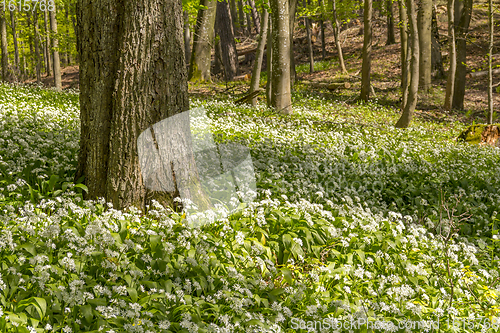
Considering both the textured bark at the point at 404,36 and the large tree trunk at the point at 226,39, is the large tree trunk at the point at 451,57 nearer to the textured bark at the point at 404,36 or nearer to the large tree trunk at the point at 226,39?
the textured bark at the point at 404,36

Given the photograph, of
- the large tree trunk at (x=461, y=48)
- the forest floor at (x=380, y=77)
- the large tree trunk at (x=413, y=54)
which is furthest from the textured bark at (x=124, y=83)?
the large tree trunk at (x=461, y=48)

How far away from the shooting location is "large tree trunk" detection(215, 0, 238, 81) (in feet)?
63.9

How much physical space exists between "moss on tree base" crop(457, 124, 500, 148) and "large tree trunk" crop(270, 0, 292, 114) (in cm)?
589

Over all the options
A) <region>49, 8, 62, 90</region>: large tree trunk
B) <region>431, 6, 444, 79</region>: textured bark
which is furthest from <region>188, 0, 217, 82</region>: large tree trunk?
<region>431, 6, 444, 79</region>: textured bark

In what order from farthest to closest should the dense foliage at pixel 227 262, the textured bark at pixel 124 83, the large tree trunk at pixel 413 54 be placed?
the large tree trunk at pixel 413 54 < the textured bark at pixel 124 83 < the dense foliage at pixel 227 262

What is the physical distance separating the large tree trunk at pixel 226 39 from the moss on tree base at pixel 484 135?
11424mm

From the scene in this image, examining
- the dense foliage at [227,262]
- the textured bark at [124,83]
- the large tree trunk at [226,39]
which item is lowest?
the dense foliage at [227,262]

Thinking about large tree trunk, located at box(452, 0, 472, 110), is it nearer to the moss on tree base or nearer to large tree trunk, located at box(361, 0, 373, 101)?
large tree trunk, located at box(361, 0, 373, 101)

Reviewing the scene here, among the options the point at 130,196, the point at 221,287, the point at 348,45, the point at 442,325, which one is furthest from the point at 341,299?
the point at 348,45

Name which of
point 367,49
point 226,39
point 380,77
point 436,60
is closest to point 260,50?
point 367,49

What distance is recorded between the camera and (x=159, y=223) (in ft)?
12.9

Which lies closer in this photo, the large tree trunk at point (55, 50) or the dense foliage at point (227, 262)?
the dense foliage at point (227, 262)

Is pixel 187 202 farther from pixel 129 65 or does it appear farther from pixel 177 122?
pixel 129 65

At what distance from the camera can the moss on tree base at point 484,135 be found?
37.2ft
